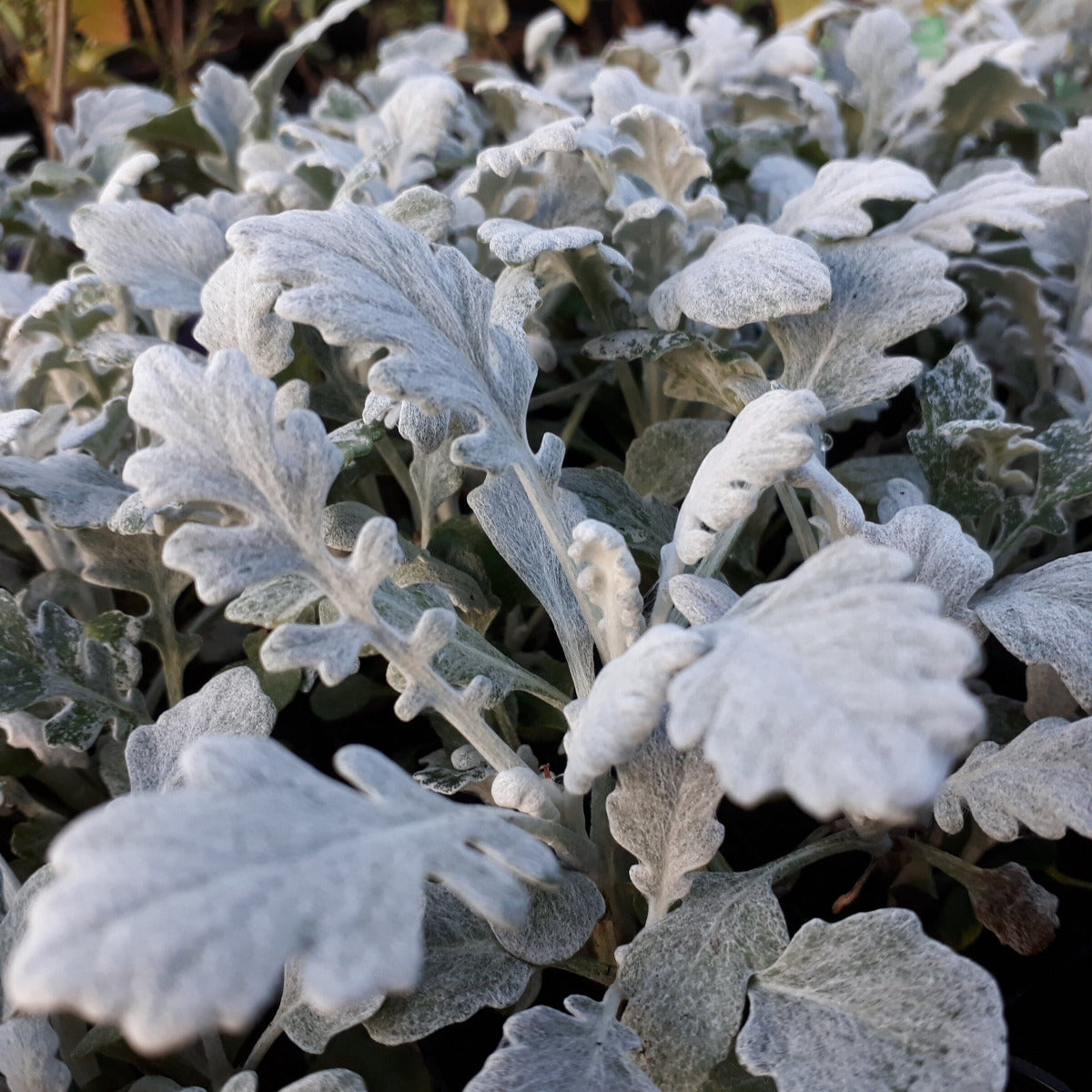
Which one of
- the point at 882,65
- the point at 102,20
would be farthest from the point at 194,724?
the point at 102,20

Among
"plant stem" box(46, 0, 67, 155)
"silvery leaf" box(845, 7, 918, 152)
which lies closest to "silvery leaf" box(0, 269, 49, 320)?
"plant stem" box(46, 0, 67, 155)

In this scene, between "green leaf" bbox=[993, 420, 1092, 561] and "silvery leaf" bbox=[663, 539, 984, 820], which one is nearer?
"silvery leaf" bbox=[663, 539, 984, 820]

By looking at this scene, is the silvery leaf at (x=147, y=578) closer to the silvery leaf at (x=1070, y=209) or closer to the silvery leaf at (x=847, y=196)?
the silvery leaf at (x=847, y=196)

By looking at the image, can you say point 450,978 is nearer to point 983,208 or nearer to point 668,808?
point 668,808

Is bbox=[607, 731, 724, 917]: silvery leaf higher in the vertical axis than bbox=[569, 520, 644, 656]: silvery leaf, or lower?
lower

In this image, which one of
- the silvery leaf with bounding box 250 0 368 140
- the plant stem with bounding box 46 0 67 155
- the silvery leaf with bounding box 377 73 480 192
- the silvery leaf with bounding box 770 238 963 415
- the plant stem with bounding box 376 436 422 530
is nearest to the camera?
the silvery leaf with bounding box 770 238 963 415

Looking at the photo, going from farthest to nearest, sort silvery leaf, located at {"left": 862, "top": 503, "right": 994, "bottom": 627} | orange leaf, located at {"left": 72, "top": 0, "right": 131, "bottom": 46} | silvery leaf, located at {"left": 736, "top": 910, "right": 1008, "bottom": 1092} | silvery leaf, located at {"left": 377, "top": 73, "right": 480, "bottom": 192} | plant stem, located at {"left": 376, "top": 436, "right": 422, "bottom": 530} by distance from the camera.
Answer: orange leaf, located at {"left": 72, "top": 0, "right": 131, "bottom": 46}, silvery leaf, located at {"left": 377, "top": 73, "right": 480, "bottom": 192}, plant stem, located at {"left": 376, "top": 436, "right": 422, "bottom": 530}, silvery leaf, located at {"left": 862, "top": 503, "right": 994, "bottom": 627}, silvery leaf, located at {"left": 736, "top": 910, "right": 1008, "bottom": 1092}

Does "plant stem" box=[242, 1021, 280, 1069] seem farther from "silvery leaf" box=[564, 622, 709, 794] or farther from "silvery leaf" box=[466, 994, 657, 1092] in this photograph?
"silvery leaf" box=[564, 622, 709, 794]

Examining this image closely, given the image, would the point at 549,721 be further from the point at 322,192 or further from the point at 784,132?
the point at 784,132

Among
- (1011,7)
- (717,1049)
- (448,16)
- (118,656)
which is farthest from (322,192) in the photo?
(1011,7)
